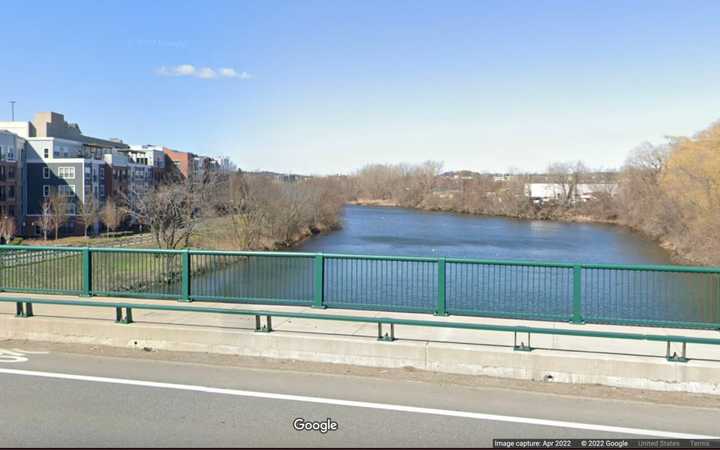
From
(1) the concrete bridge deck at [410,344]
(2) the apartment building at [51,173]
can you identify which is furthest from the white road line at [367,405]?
(2) the apartment building at [51,173]

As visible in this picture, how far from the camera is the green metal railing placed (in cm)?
1006

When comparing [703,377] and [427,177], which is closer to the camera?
[703,377]

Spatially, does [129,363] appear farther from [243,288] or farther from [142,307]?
[243,288]

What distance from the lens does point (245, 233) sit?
54938 millimetres

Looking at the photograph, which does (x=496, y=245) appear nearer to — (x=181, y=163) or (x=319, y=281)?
(x=319, y=281)

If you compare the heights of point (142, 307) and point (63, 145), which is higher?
point (63, 145)

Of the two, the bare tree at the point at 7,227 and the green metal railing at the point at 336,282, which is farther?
the bare tree at the point at 7,227

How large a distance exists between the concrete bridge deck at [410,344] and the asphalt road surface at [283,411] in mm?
583

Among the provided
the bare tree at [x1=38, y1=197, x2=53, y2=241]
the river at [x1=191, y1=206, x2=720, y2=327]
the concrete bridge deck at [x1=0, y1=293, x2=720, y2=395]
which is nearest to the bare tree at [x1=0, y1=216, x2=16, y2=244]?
the bare tree at [x1=38, y1=197, x2=53, y2=241]

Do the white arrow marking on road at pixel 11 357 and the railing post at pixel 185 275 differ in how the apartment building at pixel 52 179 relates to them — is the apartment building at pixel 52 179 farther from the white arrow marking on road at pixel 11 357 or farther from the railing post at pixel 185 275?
the white arrow marking on road at pixel 11 357

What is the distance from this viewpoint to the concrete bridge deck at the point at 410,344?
7.55 meters

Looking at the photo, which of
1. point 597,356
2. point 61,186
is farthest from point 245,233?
point 597,356

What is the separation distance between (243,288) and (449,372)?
529 cm

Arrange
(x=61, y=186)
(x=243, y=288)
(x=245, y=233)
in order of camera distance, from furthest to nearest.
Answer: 1. (x=61, y=186)
2. (x=245, y=233)
3. (x=243, y=288)
